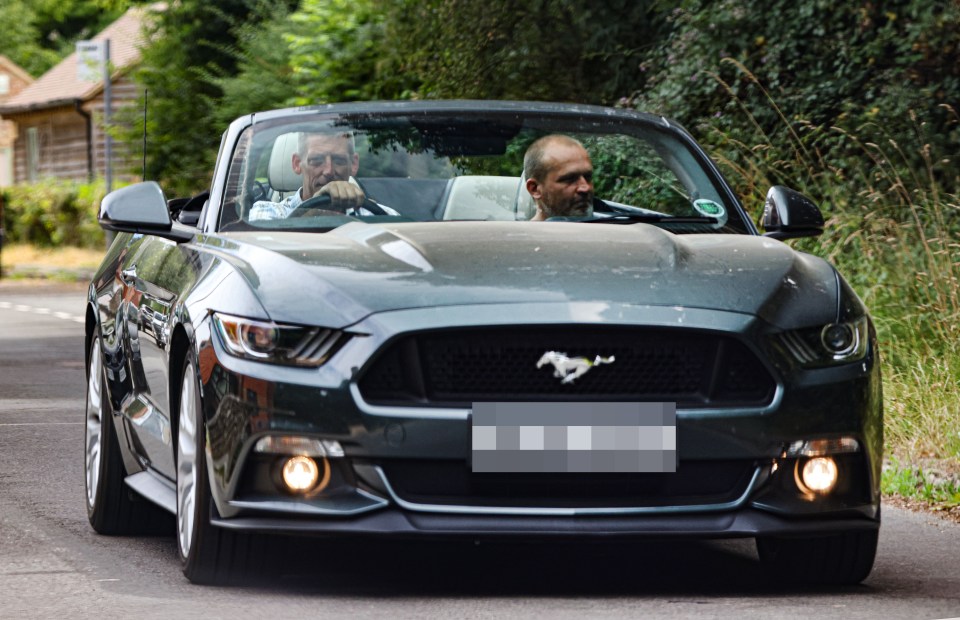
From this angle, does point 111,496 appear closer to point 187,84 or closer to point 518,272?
point 518,272

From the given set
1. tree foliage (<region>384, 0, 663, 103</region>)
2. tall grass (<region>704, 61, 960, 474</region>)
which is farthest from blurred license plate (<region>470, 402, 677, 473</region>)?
tree foliage (<region>384, 0, 663, 103</region>)

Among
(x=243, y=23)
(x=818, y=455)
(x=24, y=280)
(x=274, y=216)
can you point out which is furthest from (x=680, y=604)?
(x=24, y=280)

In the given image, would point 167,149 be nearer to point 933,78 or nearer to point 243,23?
point 243,23

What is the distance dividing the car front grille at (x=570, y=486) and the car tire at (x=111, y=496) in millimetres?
2045

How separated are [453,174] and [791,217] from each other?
1135mm

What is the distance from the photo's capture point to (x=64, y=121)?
64750 millimetres

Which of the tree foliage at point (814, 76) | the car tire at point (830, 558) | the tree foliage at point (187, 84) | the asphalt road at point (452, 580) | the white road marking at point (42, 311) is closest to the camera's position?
the asphalt road at point (452, 580)

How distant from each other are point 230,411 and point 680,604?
1.35 m

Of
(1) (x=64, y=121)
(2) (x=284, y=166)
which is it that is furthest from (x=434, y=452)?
(1) (x=64, y=121)

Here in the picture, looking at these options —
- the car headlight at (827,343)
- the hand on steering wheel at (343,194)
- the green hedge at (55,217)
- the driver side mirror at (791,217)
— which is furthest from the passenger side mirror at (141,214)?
the green hedge at (55,217)

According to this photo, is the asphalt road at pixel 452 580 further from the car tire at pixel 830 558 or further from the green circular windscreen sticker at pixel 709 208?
the green circular windscreen sticker at pixel 709 208

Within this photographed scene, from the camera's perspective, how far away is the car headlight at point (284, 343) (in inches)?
204

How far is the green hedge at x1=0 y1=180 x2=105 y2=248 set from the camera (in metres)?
46.4

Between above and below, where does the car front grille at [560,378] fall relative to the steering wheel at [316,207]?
below
